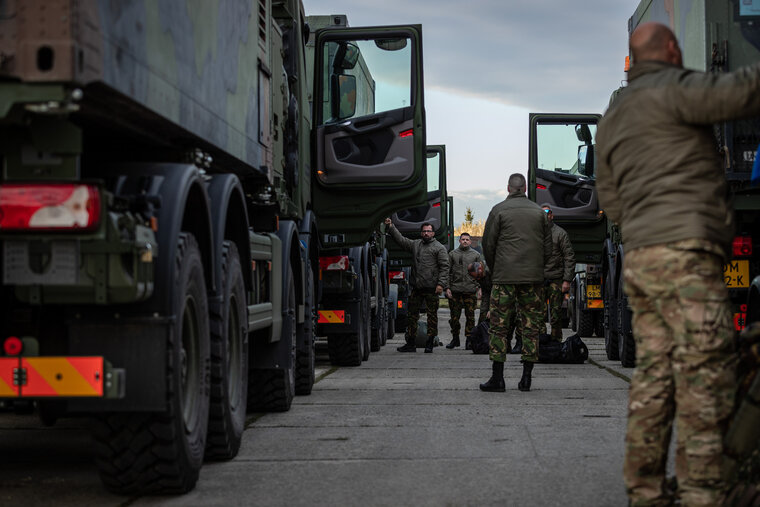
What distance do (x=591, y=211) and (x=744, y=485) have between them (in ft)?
43.5

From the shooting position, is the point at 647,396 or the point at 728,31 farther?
the point at 728,31

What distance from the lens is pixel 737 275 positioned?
10.2 metres

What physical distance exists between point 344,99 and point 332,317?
8.57ft

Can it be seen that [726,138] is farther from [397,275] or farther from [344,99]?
[397,275]

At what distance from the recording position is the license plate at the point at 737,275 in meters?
10.2

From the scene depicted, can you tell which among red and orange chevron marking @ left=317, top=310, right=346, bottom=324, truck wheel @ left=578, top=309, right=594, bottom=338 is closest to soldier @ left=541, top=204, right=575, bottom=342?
red and orange chevron marking @ left=317, top=310, right=346, bottom=324

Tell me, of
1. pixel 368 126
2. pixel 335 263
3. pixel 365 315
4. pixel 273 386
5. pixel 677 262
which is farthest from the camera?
pixel 365 315

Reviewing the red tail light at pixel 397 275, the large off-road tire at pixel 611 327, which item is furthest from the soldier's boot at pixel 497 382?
the red tail light at pixel 397 275

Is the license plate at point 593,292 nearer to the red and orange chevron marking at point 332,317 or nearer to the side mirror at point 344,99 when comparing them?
the red and orange chevron marking at point 332,317

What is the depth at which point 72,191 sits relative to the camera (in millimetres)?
4254

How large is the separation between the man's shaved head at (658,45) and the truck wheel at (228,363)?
2548mm

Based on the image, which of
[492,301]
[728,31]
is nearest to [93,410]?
[492,301]

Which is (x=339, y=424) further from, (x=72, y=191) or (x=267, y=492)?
(x=72, y=191)

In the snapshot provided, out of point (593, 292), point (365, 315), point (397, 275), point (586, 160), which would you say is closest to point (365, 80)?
point (365, 315)
